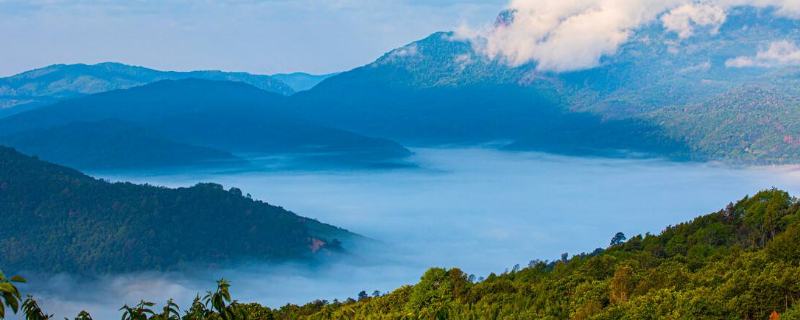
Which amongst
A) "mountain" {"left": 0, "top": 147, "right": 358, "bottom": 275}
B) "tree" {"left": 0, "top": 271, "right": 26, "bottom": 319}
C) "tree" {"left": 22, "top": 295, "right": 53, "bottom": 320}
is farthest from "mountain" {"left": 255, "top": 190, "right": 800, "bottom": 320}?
"mountain" {"left": 0, "top": 147, "right": 358, "bottom": 275}

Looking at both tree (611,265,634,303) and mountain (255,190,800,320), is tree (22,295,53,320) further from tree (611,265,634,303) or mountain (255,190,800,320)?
tree (611,265,634,303)

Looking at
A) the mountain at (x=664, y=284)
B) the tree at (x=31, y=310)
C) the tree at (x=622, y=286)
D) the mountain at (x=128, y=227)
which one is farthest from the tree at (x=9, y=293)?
the mountain at (x=128, y=227)

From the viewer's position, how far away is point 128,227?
367 feet

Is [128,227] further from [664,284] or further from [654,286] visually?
[664,284]

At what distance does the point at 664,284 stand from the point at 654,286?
1.45 ft

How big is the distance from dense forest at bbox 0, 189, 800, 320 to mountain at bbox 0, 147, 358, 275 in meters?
62.4

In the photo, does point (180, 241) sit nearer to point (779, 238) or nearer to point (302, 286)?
point (302, 286)

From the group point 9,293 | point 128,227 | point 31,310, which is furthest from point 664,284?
point 128,227

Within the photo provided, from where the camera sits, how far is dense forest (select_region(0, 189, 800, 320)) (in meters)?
25.9

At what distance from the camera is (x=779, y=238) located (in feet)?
110

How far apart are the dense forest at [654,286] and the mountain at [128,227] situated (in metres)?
62.4

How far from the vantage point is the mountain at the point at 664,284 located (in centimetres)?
2631

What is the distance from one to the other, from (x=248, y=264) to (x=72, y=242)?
2295cm

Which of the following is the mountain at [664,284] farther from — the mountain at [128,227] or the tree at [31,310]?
the mountain at [128,227]
